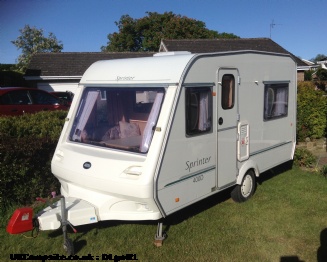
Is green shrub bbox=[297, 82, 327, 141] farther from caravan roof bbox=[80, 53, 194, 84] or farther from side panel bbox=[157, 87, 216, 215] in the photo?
caravan roof bbox=[80, 53, 194, 84]

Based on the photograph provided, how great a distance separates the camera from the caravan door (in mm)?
5062

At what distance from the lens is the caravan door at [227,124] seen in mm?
5062

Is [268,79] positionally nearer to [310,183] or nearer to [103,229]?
[310,183]

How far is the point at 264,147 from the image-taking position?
6258 millimetres

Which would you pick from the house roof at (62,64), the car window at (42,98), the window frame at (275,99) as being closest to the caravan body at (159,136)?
the window frame at (275,99)

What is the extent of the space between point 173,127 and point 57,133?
3009 millimetres

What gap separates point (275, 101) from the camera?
658 cm

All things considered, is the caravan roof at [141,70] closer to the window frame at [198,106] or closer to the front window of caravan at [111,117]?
the front window of caravan at [111,117]

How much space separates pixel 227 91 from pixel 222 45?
62.4ft

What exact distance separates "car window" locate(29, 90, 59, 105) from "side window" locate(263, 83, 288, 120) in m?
7.64

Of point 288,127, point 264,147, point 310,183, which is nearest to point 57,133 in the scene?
point 264,147

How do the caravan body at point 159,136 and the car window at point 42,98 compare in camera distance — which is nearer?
the caravan body at point 159,136

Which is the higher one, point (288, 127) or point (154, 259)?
point (288, 127)

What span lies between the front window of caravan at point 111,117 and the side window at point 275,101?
2.47 m
